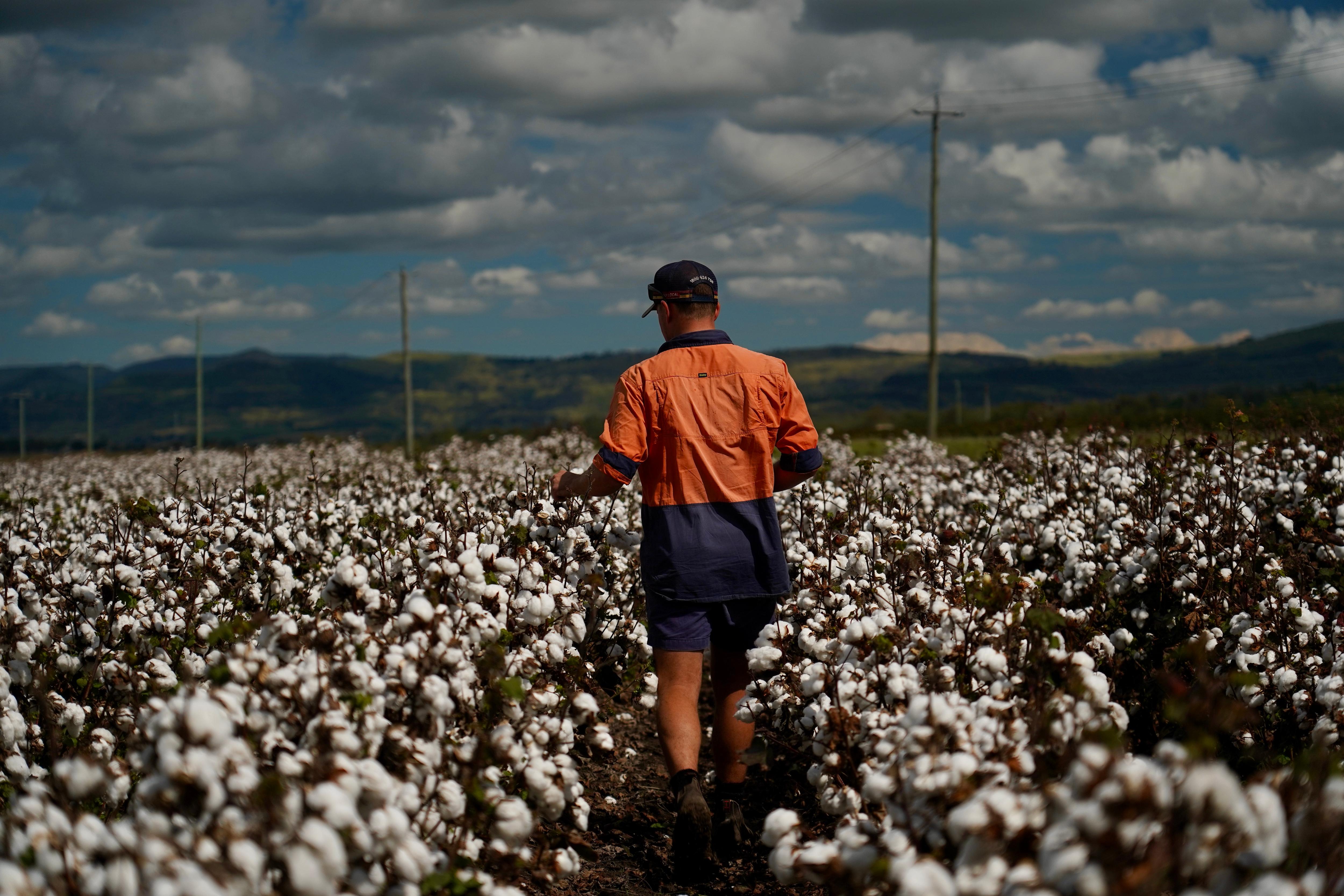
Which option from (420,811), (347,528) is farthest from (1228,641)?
(347,528)

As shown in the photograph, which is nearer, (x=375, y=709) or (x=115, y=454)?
(x=375, y=709)

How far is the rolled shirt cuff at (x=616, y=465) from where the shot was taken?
4340 millimetres

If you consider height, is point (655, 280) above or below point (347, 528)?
above

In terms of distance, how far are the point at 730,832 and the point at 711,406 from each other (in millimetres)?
1820

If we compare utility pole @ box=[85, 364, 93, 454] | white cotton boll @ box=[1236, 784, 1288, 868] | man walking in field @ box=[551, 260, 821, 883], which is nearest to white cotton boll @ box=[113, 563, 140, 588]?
→ man walking in field @ box=[551, 260, 821, 883]

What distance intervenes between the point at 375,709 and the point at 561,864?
28.5 inches

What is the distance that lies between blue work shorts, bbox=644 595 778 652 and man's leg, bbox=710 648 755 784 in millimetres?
76

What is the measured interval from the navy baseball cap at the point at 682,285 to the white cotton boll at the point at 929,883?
2.90 metres

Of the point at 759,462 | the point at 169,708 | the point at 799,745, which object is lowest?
the point at 799,745

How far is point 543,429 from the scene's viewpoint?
2402 cm

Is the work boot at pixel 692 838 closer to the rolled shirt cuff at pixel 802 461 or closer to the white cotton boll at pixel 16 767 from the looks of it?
the rolled shirt cuff at pixel 802 461

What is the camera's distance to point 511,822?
2.91m

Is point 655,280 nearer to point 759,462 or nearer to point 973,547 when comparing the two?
point 759,462

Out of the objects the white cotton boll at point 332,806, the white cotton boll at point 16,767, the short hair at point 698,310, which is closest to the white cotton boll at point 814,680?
the short hair at point 698,310
